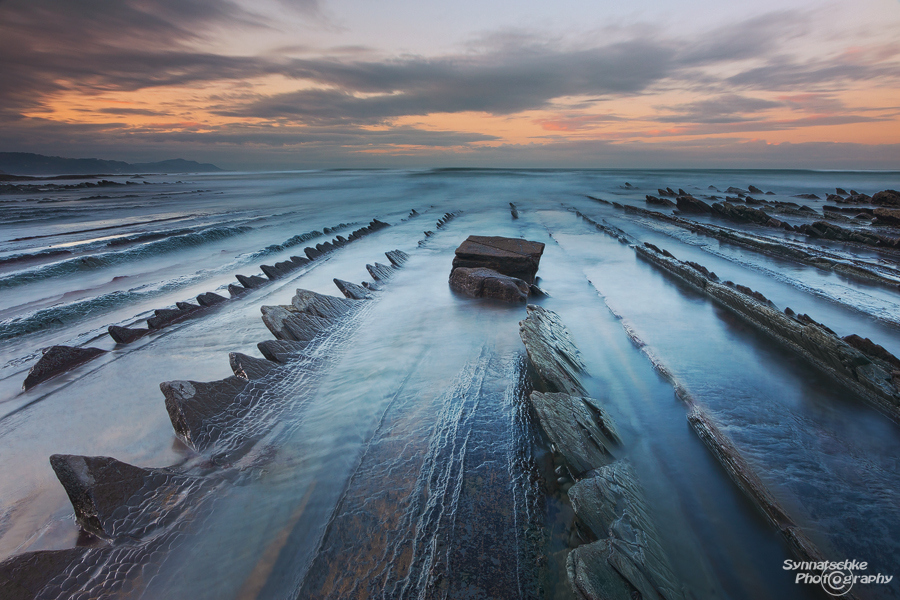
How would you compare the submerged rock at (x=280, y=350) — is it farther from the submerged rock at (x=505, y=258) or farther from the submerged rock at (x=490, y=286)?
the submerged rock at (x=505, y=258)

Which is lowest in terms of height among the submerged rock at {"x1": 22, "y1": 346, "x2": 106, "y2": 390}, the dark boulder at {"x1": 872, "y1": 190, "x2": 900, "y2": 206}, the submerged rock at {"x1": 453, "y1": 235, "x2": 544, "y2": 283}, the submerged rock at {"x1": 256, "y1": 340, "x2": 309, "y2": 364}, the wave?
the wave

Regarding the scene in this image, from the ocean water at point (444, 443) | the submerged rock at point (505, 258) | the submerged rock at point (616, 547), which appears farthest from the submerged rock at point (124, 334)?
the submerged rock at point (616, 547)

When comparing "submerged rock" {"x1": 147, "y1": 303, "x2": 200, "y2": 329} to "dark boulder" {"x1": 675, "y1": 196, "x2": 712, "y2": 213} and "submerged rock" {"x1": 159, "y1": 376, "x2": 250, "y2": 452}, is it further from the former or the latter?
"dark boulder" {"x1": 675, "y1": 196, "x2": 712, "y2": 213}

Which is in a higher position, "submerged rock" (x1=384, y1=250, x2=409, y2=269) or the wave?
"submerged rock" (x1=384, y1=250, x2=409, y2=269)

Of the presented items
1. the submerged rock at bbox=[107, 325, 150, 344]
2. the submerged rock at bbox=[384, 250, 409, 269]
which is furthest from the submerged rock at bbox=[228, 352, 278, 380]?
the submerged rock at bbox=[384, 250, 409, 269]

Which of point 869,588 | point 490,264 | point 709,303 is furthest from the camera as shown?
point 490,264

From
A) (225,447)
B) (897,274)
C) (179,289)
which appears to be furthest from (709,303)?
(179,289)

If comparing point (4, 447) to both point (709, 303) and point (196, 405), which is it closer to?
point (196, 405)
